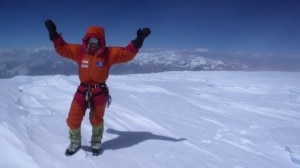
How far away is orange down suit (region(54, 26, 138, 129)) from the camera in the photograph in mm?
4266

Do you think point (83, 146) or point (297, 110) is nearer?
point (83, 146)

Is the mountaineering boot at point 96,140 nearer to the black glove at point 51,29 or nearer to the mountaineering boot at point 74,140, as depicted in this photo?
the mountaineering boot at point 74,140

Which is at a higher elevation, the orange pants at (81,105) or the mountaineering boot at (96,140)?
the orange pants at (81,105)

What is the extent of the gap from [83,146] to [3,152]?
117 cm

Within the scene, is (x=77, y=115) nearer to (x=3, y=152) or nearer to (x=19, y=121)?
(x=3, y=152)

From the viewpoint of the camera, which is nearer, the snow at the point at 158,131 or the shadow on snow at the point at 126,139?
the snow at the point at 158,131

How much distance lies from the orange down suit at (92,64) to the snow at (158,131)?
574 mm

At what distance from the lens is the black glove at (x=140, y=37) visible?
4.44 metres

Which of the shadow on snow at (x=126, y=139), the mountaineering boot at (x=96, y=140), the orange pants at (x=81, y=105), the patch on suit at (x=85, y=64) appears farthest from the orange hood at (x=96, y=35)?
the shadow on snow at (x=126, y=139)

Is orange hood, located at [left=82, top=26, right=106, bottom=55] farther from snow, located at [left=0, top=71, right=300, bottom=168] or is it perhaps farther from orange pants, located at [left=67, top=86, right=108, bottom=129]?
snow, located at [left=0, top=71, right=300, bottom=168]

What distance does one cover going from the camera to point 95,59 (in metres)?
4.25

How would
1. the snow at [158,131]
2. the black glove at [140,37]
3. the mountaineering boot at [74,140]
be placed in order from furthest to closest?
the black glove at [140,37], the mountaineering boot at [74,140], the snow at [158,131]

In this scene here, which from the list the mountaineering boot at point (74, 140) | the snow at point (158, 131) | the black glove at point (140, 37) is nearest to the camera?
the snow at point (158, 131)

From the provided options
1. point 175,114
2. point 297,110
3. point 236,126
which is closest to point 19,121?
point 175,114
